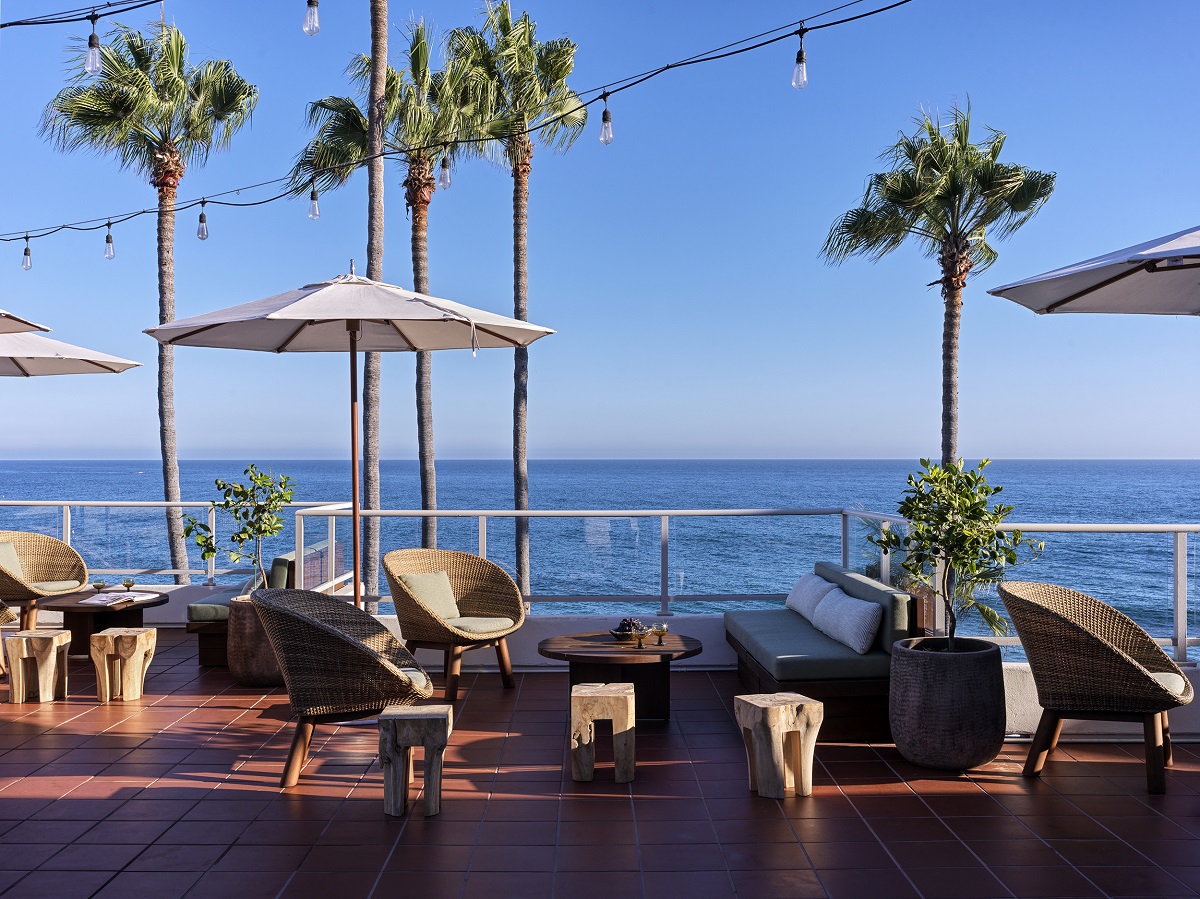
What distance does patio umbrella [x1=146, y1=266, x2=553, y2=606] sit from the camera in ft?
16.8

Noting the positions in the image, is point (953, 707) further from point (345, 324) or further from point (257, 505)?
point (257, 505)

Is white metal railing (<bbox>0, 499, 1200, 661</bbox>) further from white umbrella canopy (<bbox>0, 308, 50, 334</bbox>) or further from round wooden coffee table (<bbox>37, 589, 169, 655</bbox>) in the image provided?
white umbrella canopy (<bbox>0, 308, 50, 334</bbox>)

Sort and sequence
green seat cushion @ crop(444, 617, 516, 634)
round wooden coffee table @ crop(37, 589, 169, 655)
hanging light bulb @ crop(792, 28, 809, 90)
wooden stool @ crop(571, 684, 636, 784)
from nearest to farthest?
1. wooden stool @ crop(571, 684, 636, 784)
2. hanging light bulb @ crop(792, 28, 809, 90)
3. green seat cushion @ crop(444, 617, 516, 634)
4. round wooden coffee table @ crop(37, 589, 169, 655)

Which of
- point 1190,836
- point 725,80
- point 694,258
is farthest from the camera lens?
point 694,258

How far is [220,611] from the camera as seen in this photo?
6.45 meters

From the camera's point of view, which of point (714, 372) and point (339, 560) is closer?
point (339, 560)

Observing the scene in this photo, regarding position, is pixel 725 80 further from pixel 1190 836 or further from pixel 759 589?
pixel 1190 836

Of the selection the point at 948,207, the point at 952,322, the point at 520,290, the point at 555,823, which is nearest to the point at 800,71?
the point at 555,823

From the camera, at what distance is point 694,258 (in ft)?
140

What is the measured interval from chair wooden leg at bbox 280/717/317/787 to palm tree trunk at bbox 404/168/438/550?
9.86 m

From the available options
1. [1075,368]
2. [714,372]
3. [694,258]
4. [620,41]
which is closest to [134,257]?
[620,41]

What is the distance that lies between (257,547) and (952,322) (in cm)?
1069

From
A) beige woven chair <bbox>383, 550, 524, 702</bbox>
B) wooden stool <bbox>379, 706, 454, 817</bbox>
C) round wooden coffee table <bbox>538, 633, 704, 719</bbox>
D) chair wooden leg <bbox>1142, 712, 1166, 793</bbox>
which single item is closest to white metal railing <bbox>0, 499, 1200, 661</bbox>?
beige woven chair <bbox>383, 550, 524, 702</bbox>

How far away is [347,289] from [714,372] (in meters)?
41.9
